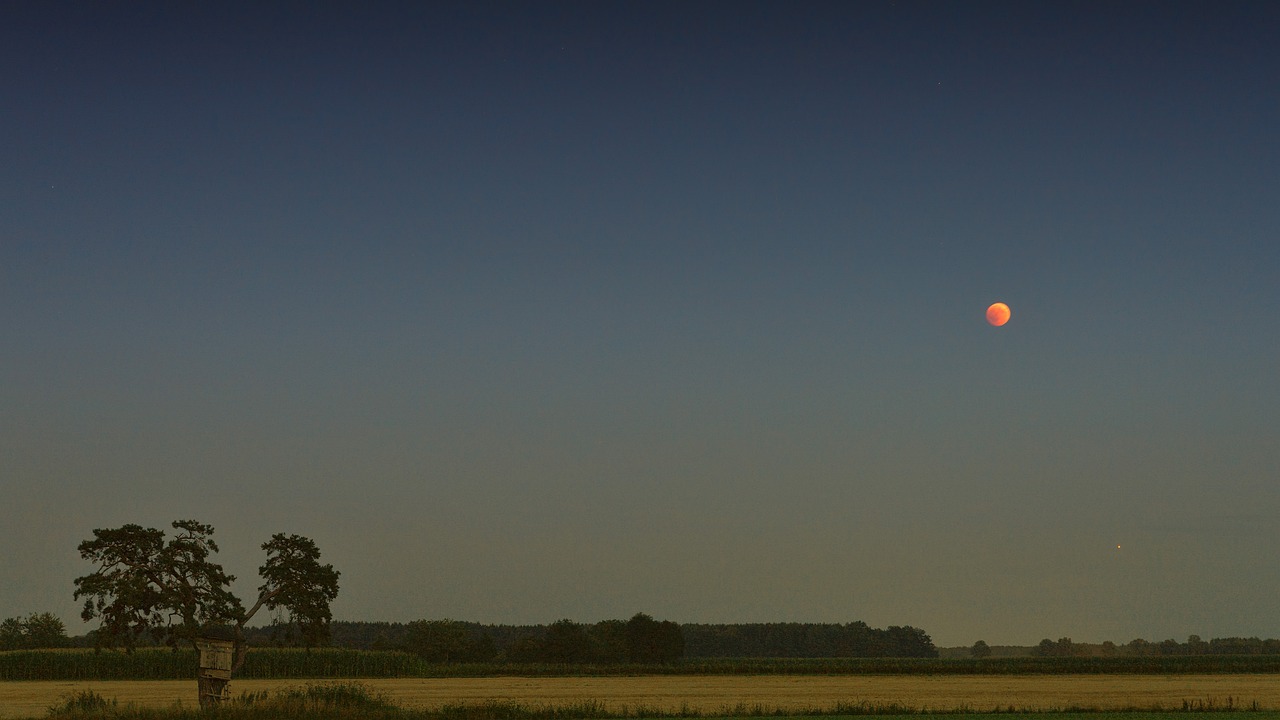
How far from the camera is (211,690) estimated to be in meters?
33.3

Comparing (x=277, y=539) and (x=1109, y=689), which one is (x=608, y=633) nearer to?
(x=1109, y=689)

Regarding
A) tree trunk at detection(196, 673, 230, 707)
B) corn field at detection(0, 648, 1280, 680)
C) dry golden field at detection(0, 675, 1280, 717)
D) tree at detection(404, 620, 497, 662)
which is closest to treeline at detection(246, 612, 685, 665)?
tree at detection(404, 620, 497, 662)

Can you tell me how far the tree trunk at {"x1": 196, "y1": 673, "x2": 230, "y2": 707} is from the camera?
1305 inches

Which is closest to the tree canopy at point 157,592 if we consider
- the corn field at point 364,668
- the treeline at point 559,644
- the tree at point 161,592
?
the tree at point 161,592

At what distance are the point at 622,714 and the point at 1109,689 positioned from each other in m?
44.8

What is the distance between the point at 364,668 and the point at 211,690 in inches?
3329

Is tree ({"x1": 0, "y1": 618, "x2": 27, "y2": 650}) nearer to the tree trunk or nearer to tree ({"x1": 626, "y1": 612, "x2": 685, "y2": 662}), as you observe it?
tree ({"x1": 626, "y1": 612, "x2": 685, "y2": 662})

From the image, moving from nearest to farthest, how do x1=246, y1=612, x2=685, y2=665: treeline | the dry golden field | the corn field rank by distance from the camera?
the dry golden field
the corn field
x1=246, y1=612, x2=685, y2=665: treeline

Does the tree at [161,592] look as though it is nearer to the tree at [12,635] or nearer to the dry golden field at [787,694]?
the dry golden field at [787,694]

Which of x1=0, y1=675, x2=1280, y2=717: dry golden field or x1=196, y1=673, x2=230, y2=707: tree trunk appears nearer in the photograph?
x1=196, y1=673, x2=230, y2=707: tree trunk

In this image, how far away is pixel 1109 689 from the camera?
74.6 metres

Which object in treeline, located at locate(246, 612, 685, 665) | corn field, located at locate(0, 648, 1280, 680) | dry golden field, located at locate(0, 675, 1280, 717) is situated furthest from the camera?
treeline, located at locate(246, 612, 685, 665)

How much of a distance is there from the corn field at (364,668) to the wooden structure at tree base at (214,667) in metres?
76.0

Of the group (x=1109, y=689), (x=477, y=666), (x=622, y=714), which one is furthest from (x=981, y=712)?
(x=477, y=666)
